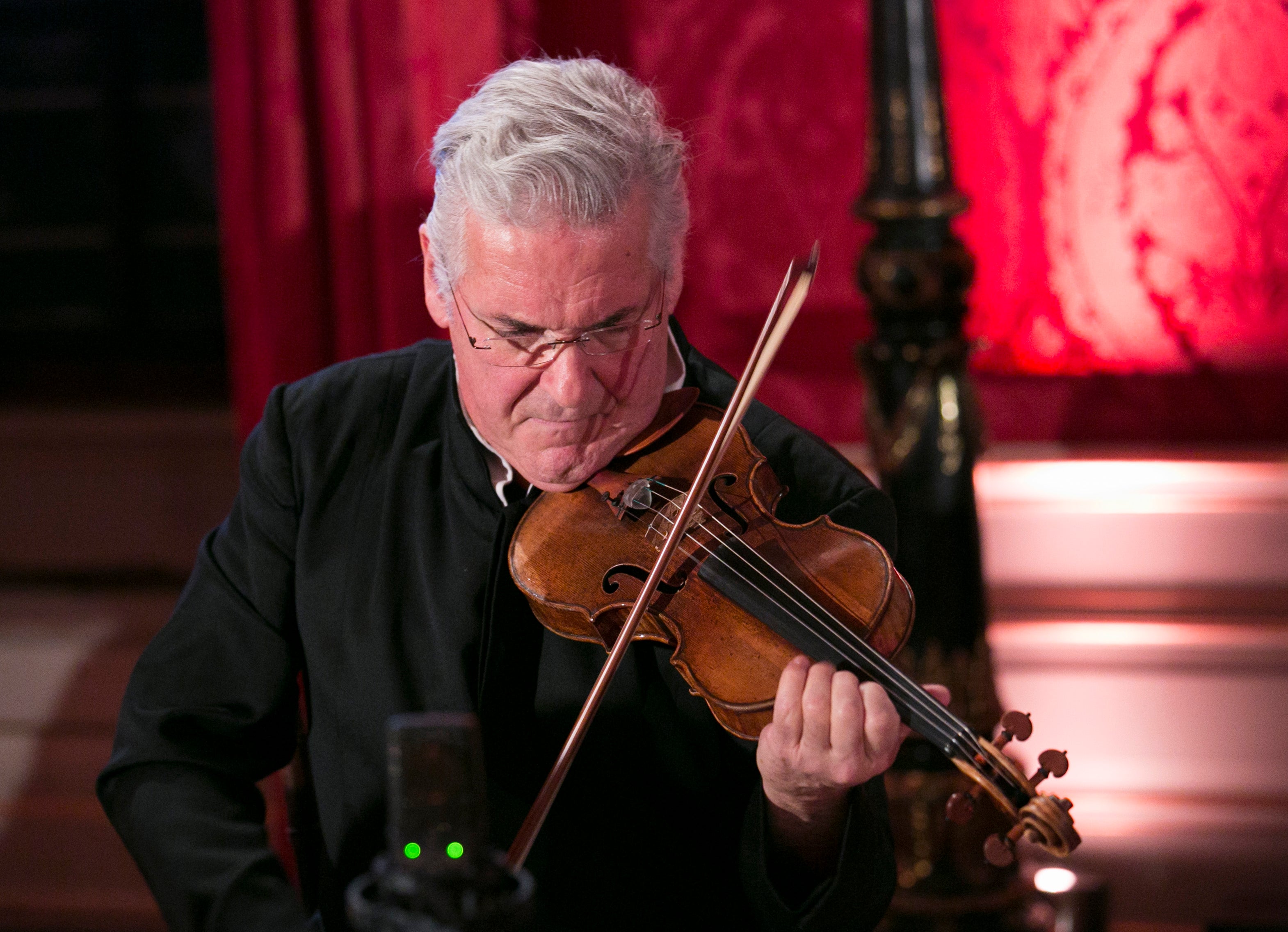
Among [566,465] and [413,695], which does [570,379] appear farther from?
[413,695]

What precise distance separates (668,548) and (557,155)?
0.28 meters

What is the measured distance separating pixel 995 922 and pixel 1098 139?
46.0 inches

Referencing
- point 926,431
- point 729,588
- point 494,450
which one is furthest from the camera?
point 926,431

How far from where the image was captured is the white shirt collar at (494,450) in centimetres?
107

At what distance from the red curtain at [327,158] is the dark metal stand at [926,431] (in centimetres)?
64

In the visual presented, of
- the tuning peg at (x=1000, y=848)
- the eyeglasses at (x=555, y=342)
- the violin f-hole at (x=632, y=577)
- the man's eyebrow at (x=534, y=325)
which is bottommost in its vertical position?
the tuning peg at (x=1000, y=848)

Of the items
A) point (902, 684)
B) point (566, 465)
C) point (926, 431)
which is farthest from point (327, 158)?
point (902, 684)

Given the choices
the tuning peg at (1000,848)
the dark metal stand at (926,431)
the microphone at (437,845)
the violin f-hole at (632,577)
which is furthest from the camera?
the dark metal stand at (926,431)

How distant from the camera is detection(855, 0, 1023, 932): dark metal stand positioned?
1.58 meters

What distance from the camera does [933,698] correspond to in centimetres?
91

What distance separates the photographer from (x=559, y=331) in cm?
94

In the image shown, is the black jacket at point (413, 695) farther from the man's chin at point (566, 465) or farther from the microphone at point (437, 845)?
the microphone at point (437, 845)

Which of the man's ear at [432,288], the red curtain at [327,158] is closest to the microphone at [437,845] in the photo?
→ the man's ear at [432,288]

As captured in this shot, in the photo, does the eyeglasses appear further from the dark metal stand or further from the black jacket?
the dark metal stand
